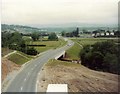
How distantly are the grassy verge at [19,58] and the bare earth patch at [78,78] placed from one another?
29cm

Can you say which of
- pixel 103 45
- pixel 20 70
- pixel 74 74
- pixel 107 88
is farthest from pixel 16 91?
pixel 103 45

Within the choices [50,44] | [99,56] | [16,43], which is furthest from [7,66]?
[99,56]

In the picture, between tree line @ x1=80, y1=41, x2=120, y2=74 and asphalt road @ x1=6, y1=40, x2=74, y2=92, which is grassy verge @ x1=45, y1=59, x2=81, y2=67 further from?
tree line @ x1=80, y1=41, x2=120, y2=74

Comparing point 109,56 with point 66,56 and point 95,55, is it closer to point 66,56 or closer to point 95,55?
point 95,55

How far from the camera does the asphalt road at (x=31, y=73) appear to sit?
3455 millimetres

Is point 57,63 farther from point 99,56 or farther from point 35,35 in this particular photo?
point 99,56

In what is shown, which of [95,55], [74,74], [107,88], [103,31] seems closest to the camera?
[103,31]

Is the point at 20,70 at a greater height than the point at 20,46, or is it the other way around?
the point at 20,46

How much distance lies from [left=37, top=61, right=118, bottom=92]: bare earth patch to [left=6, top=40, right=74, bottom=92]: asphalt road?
0.31 feet

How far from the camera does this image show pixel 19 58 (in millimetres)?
3756

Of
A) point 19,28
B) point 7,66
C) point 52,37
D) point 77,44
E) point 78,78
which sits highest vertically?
point 19,28

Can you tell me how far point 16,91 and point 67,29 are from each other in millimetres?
984

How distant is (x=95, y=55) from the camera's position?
13.2 feet

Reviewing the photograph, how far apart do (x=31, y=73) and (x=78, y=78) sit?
72 centimetres
